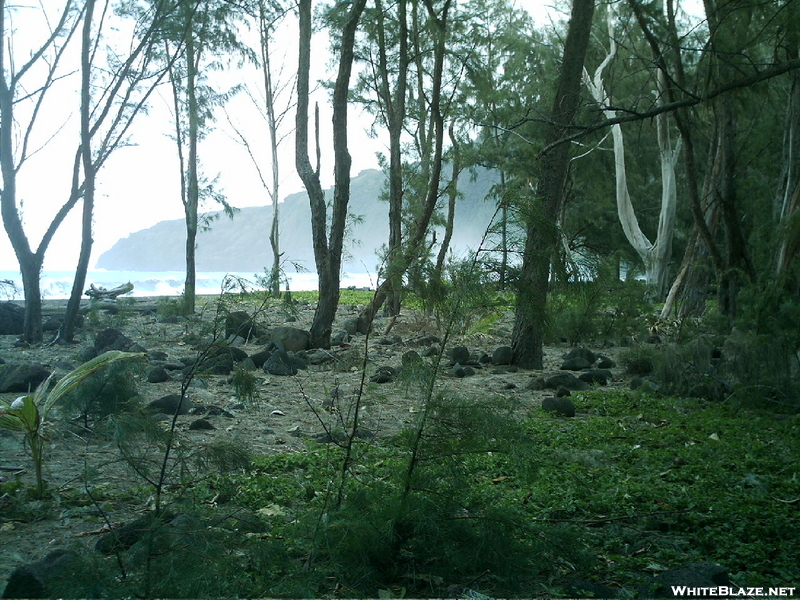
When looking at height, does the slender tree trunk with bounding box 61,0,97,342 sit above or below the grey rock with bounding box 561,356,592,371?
above

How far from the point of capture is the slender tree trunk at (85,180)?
10969 millimetres

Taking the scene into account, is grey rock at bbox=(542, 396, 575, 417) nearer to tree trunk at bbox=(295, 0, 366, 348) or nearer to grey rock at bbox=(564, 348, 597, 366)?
grey rock at bbox=(564, 348, 597, 366)

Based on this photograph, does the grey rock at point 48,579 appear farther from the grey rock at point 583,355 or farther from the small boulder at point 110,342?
the grey rock at point 583,355

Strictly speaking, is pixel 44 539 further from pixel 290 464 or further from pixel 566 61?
pixel 566 61

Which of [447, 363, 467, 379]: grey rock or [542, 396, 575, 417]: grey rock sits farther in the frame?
[447, 363, 467, 379]: grey rock

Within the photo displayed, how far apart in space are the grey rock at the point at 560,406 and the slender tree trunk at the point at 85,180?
26.5ft

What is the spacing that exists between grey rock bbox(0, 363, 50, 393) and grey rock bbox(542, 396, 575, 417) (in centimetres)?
518

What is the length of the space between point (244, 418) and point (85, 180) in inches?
265

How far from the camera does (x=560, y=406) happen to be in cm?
685

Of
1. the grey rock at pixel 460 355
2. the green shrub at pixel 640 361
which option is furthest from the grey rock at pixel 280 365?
the green shrub at pixel 640 361

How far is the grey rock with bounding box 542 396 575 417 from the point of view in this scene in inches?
268

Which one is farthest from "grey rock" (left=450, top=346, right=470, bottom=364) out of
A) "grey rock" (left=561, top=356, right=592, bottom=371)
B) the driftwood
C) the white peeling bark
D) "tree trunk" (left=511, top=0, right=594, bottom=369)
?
the driftwood

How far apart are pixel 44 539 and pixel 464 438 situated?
2148 mm

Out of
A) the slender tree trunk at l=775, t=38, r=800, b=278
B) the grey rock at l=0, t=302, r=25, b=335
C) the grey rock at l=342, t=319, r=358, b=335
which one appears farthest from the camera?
the grey rock at l=342, t=319, r=358, b=335
